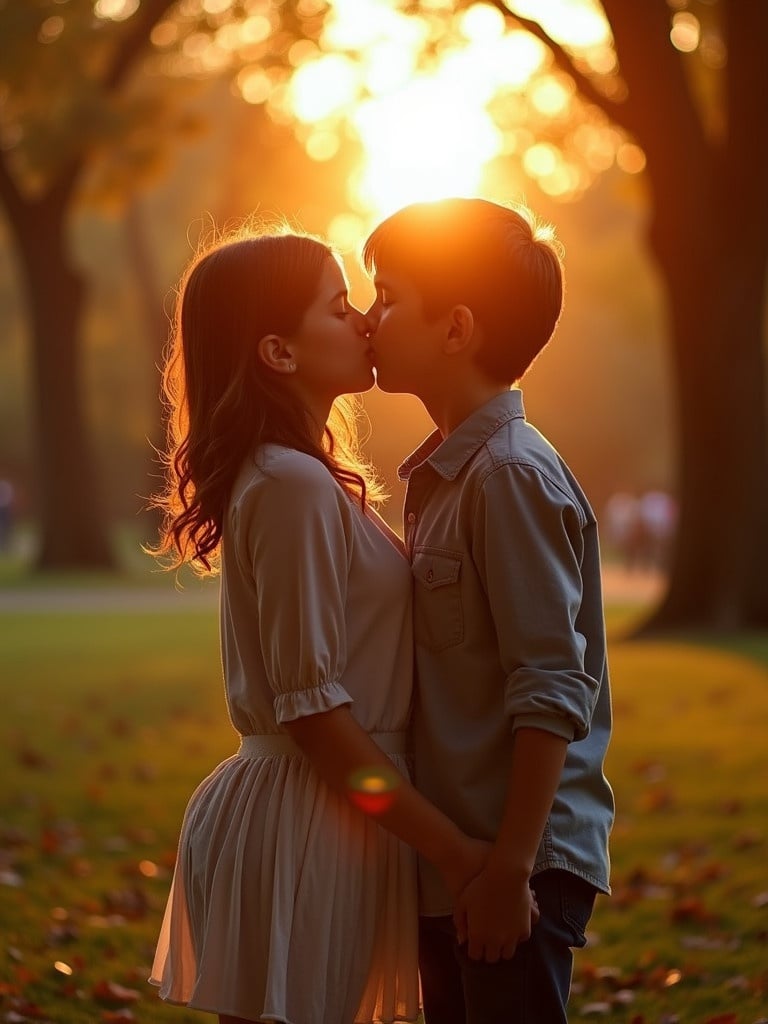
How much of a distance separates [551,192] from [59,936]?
21621mm

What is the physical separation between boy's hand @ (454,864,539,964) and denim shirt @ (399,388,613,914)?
0.10 meters

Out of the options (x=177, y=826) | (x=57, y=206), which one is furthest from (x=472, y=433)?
(x=57, y=206)

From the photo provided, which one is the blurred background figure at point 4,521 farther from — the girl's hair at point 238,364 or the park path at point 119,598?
the girl's hair at point 238,364

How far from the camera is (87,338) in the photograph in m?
49.2

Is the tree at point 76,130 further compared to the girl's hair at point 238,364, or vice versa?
the tree at point 76,130

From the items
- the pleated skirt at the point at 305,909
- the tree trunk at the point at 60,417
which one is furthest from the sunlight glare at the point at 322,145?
the pleated skirt at the point at 305,909

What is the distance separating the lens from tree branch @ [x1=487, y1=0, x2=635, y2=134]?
47.4 feet

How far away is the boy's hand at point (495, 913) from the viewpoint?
249cm

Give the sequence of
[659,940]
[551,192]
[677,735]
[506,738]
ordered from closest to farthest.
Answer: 1. [506,738]
2. [659,940]
3. [677,735]
4. [551,192]

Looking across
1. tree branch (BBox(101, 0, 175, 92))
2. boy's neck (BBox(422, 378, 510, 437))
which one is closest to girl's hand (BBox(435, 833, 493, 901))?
boy's neck (BBox(422, 378, 510, 437))

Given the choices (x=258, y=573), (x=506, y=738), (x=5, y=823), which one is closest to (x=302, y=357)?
(x=258, y=573)

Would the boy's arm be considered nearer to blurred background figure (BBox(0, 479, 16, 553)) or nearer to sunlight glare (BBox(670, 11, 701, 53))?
sunlight glare (BBox(670, 11, 701, 53))

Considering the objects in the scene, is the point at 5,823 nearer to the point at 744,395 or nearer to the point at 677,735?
the point at 677,735

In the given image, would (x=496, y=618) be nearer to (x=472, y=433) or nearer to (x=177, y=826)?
(x=472, y=433)
